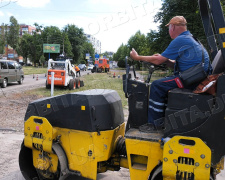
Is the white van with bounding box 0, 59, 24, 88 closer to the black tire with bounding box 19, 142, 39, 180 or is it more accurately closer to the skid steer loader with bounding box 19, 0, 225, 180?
the black tire with bounding box 19, 142, 39, 180

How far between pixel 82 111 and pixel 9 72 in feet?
53.1

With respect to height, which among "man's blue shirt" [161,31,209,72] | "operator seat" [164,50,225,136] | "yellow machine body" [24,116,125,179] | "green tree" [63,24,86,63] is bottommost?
"yellow machine body" [24,116,125,179]

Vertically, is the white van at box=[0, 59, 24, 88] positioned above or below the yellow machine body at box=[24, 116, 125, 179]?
above

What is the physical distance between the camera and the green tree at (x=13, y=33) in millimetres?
72250

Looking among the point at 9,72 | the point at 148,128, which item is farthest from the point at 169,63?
the point at 9,72

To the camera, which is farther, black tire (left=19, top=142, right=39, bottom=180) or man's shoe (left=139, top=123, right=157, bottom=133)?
black tire (left=19, top=142, right=39, bottom=180)

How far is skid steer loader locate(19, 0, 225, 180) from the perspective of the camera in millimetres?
2754

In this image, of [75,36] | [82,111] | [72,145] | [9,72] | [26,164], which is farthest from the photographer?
[75,36]

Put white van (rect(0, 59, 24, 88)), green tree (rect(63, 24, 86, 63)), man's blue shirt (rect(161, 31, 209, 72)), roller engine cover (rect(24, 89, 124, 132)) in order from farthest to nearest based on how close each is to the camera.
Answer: green tree (rect(63, 24, 86, 63))
white van (rect(0, 59, 24, 88))
roller engine cover (rect(24, 89, 124, 132))
man's blue shirt (rect(161, 31, 209, 72))

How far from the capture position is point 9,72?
18.1 meters

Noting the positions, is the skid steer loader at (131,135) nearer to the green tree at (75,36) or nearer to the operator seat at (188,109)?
the operator seat at (188,109)

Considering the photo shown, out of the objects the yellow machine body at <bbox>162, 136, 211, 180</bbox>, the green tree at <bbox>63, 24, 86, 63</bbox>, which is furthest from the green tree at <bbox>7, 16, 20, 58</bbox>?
the yellow machine body at <bbox>162, 136, 211, 180</bbox>

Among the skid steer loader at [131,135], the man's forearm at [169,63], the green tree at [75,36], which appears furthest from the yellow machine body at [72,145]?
the green tree at [75,36]

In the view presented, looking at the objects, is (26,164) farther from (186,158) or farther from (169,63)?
(169,63)
